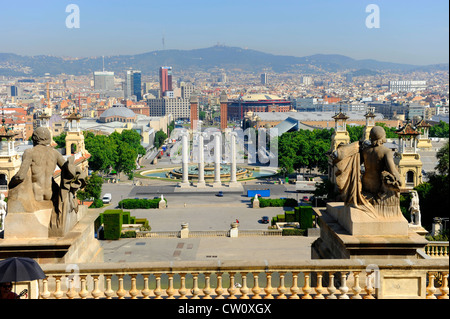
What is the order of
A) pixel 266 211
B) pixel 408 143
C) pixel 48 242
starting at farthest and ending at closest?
pixel 266 211 < pixel 408 143 < pixel 48 242

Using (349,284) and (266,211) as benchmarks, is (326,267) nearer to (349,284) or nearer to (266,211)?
(349,284)

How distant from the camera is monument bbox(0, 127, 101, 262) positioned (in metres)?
9.70

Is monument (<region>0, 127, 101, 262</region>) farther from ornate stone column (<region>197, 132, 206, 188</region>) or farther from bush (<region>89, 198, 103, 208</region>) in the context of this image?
ornate stone column (<region>197, 132, 206, 188</region>)

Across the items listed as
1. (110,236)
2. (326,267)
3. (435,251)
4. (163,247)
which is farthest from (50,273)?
(110,236)

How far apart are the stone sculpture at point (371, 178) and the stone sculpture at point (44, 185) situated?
17.1 feet

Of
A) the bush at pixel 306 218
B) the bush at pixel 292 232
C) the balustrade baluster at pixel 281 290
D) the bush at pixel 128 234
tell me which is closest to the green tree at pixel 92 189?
the bush at pixel 128 234

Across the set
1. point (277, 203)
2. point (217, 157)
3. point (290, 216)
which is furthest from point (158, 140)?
point (290, 216)

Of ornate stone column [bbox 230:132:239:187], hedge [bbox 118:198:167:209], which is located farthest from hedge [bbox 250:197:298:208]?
ornate stone column [bbox 230:132:239:187]

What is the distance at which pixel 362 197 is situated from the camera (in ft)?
33.4

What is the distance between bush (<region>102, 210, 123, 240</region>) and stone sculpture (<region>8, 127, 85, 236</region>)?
32.1 metres

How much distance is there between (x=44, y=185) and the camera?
1022 centimetres

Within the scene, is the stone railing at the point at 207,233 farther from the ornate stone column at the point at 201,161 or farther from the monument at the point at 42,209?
the monument at the point at 42,209
